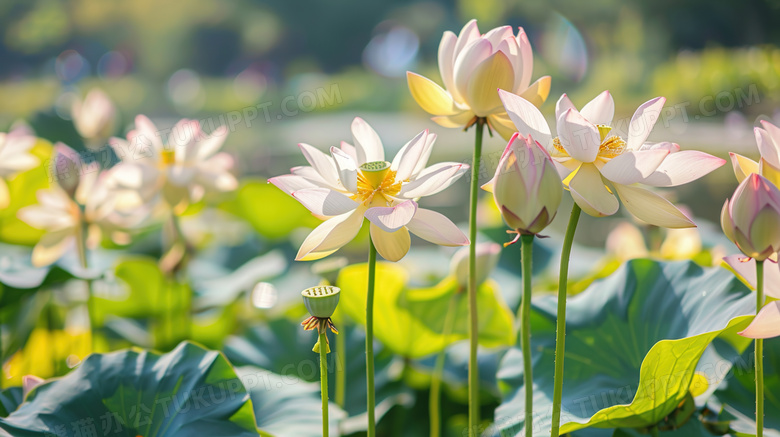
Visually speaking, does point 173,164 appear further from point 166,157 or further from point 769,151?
point 769,151

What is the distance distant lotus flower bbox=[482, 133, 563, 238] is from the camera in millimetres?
301

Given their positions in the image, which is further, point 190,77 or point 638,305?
point 190,77

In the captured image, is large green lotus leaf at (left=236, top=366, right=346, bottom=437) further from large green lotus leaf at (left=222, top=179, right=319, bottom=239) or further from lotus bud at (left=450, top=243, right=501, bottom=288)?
large green lotus leaf at (left=222, top=179, right=319, bottom=239)

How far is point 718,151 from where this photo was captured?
2.35m

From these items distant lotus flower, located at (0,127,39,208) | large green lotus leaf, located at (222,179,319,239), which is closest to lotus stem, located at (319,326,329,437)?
distant lotus flower, located at (0,127,39,208)

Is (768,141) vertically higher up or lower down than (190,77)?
lower down

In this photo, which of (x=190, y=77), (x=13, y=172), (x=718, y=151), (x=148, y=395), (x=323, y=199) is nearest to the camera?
(x=323, y=199)

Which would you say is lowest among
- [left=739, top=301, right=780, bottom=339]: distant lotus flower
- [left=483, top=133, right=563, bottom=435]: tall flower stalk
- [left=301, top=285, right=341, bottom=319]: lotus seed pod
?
[left=739, top=301, right=780, bottom=339]: distant lotus flower

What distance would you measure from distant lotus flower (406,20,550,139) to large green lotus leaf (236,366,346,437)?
0.26m

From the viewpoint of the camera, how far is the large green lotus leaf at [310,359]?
2.19 feet

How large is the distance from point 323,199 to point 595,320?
1.01 ft

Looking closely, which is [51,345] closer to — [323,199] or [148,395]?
[148,395]

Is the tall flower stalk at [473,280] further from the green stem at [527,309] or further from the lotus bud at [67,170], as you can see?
the lotus bud at [67,170]

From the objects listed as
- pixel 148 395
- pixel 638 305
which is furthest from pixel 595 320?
pixel 148 395
